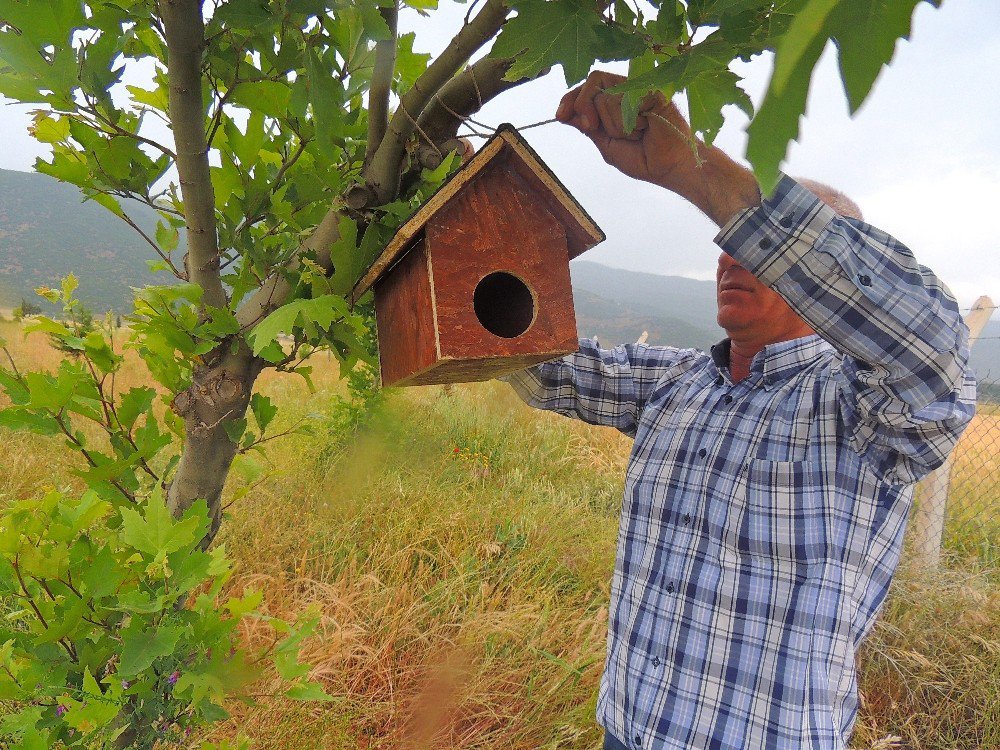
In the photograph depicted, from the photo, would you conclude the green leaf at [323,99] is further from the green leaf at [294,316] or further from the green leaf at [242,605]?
the green leaf at [242,605]

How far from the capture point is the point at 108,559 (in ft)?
2.77

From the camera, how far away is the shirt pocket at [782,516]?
127 centimetres

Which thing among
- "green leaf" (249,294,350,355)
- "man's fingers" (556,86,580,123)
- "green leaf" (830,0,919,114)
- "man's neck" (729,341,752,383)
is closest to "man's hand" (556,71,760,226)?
"man's fingers" (556,86,580,123)

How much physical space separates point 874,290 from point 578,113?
610mm

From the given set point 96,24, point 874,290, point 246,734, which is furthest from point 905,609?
point 96,24

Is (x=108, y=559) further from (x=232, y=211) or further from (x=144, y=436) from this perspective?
(x=232, y=211)

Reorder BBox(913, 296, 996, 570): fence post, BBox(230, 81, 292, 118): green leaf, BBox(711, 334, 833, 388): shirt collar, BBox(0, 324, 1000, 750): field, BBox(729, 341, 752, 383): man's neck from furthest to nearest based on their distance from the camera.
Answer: BBox(913, 296, 996, 570): fence post
BBox(0, 324, 1000, 750): field
BBox(729, 341, 752, 383): man's neck
BBox(711, 334, 833, 388): shirt collar
BBox(230, 81, 292, 118): green leaf

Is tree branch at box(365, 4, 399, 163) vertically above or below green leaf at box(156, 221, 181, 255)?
above

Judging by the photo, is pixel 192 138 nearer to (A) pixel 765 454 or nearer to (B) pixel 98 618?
(B) pixel 98 618

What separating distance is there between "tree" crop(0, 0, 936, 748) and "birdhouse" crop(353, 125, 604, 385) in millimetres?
62

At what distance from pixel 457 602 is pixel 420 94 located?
8.38 ft

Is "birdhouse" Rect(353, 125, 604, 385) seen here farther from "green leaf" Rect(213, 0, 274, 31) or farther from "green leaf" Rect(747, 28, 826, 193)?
"green leaf" Rect(747, 28, 826, 193)

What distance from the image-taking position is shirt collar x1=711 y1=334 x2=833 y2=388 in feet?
4.84

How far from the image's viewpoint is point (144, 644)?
0.82 m
